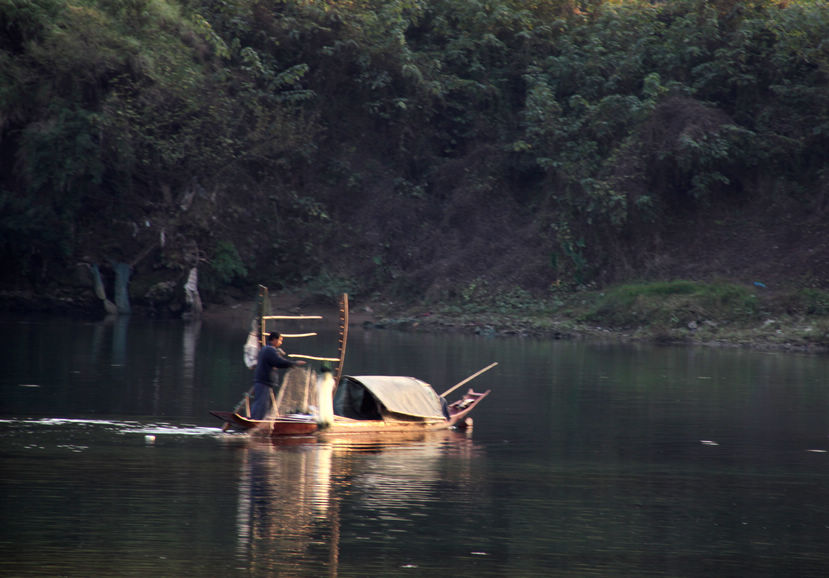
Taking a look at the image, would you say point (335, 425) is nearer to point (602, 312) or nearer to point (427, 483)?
point (427, 483)

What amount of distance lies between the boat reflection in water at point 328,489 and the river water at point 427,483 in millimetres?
37

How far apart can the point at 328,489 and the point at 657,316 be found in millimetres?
26164

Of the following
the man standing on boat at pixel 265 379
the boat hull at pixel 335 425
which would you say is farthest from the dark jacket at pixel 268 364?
the boat hull at pixel 335 425

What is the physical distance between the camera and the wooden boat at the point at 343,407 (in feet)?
52.6

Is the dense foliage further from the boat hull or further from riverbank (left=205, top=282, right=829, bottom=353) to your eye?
the boat hull

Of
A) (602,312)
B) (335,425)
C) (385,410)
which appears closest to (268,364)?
(335,425)

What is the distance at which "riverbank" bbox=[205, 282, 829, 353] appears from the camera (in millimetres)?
35531

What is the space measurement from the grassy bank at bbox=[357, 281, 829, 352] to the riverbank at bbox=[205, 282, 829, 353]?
3cm

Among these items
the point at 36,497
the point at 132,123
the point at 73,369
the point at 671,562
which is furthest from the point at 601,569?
the point at 132,123

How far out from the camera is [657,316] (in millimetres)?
37250

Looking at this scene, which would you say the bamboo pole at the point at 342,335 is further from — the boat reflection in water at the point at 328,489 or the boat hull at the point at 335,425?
the boat reflection in water at the point at 328,489

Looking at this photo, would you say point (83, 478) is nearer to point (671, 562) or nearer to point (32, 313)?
point (671, 562)

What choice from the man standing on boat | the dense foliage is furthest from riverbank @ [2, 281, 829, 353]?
the man standing on boat

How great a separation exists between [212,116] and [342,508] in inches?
1257
